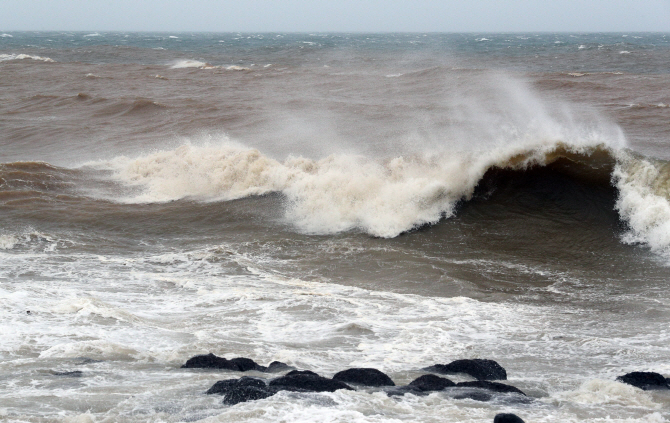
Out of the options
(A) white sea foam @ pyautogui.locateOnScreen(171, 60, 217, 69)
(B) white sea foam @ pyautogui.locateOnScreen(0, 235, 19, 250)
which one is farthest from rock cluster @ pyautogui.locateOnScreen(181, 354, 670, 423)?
(A) white sea foam @ pyautogui.locateOnScreen(171, 60, 217, 69)

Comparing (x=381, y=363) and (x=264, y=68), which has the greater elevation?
(x=264, y=68)

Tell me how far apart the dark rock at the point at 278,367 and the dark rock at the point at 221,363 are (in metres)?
0.06

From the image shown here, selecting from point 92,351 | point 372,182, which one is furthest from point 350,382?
point 372,182

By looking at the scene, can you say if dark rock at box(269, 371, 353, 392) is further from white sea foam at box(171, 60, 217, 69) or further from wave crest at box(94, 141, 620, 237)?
white sea foam at box(171, 60, 217, 69)

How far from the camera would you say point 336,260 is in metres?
9.91

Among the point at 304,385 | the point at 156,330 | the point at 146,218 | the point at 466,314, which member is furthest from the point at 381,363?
the point at 146,218

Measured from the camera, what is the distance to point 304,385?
512cm

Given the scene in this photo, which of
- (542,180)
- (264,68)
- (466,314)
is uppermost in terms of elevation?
(264,68)

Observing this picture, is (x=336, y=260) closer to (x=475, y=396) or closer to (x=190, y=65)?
(x=475, y=396)

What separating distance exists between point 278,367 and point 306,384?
0.76 meters

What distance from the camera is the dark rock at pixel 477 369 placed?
5629mm

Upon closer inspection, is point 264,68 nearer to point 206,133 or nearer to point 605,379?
point 206,133

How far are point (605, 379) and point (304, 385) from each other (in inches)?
103

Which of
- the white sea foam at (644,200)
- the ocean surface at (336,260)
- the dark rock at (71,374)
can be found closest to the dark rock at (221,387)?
the ocean surface at (336,260)
